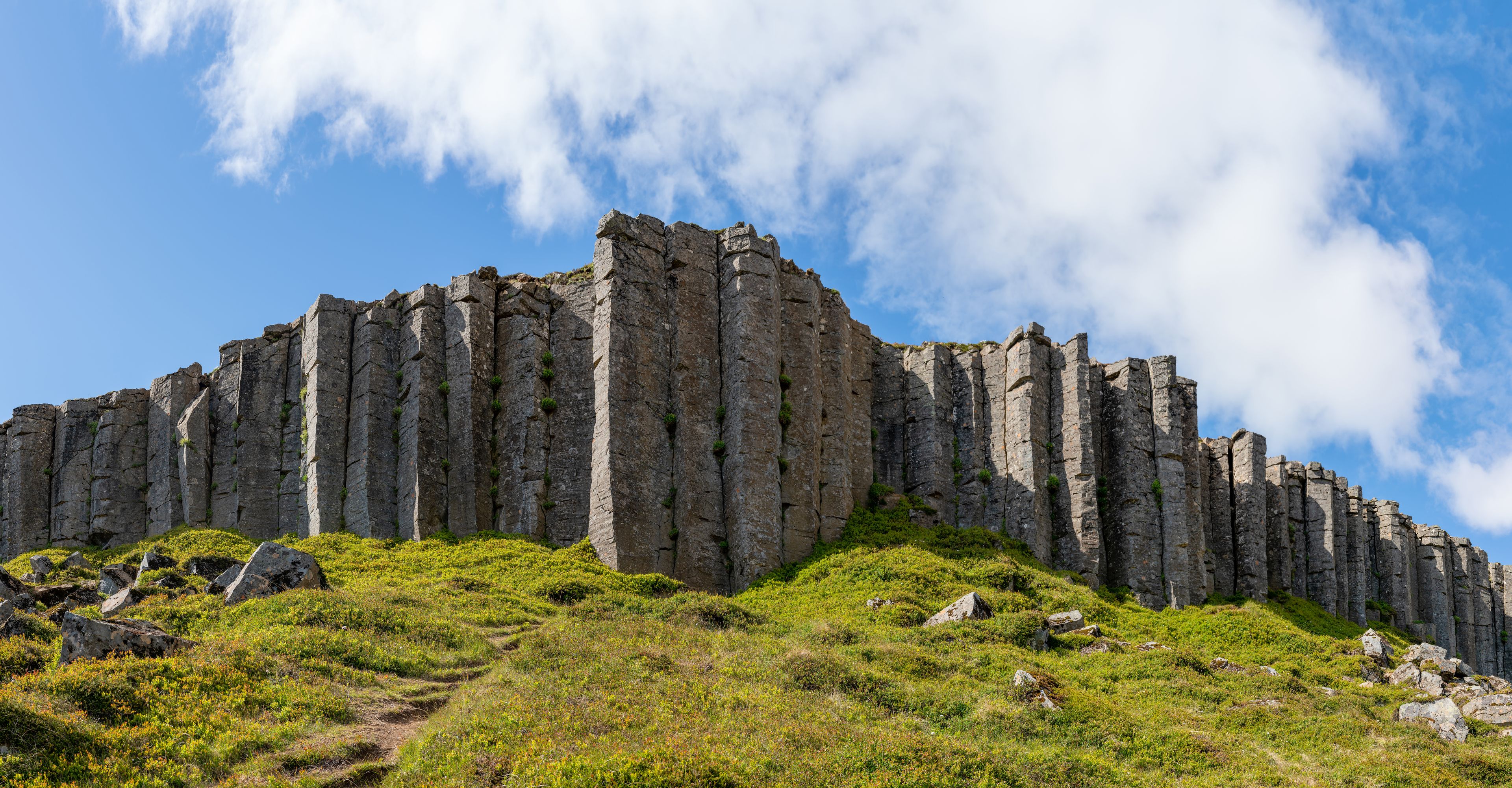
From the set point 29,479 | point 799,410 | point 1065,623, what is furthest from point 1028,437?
point 29,479

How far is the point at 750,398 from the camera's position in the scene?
129ft

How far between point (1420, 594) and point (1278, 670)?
173ft

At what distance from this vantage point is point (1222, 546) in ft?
178

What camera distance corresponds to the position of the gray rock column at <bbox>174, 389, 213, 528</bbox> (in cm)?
4562

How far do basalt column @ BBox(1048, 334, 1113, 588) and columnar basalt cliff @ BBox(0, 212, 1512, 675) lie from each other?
0.28 feet

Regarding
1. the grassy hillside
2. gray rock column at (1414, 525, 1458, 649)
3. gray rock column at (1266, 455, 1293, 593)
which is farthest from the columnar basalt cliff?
gray rock column at (1414, 525, 1458, 649)

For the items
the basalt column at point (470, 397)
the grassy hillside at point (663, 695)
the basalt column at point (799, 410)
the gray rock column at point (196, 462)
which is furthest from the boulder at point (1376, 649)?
the gray rock column at point (196, 462)

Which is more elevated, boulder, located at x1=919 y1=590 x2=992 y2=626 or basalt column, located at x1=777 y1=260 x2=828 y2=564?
basalt column, located at x1=777 y1=260 x2=828 y2=564

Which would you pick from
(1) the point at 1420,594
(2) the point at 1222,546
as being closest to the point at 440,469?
(2) the point at 1222,546

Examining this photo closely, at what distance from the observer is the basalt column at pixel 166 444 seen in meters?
47.0

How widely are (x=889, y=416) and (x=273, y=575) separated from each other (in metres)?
27.0

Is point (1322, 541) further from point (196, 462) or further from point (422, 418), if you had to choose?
point (196, 462)

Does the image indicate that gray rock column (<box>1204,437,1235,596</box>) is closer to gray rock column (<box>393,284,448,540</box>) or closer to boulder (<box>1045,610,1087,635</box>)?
boulder (<box>1045,610,1087,635</box>)

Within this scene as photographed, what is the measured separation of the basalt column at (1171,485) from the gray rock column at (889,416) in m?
10.3
